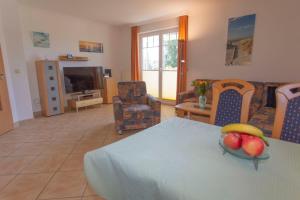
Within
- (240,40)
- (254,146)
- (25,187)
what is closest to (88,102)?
(25,187)

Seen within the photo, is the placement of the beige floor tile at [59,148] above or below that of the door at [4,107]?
below

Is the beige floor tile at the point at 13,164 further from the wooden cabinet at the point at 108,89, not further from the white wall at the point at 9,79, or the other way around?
the wooden cabinet at the point at 108,89

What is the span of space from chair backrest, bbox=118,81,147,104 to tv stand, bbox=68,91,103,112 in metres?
1.58

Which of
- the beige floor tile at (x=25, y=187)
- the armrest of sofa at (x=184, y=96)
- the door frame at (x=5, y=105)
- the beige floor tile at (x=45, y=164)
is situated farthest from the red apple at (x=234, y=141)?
the door frame at (x=5, y=105)

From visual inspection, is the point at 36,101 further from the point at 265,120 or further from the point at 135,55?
the point at 265,120

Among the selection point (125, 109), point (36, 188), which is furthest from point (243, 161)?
point (125, 109)

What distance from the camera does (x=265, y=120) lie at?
2.27m

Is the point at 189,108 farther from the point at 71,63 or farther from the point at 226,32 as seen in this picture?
the point at 71,63

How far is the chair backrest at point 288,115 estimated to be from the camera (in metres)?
1.16

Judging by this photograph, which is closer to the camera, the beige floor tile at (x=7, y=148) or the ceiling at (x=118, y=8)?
the beige floor tile at (x=7, y=148)

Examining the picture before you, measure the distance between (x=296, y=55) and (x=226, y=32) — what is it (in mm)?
1325

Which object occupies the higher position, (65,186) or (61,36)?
(61,36)

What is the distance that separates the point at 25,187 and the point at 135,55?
14.5ft

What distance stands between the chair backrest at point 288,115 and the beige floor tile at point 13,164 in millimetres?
2656
